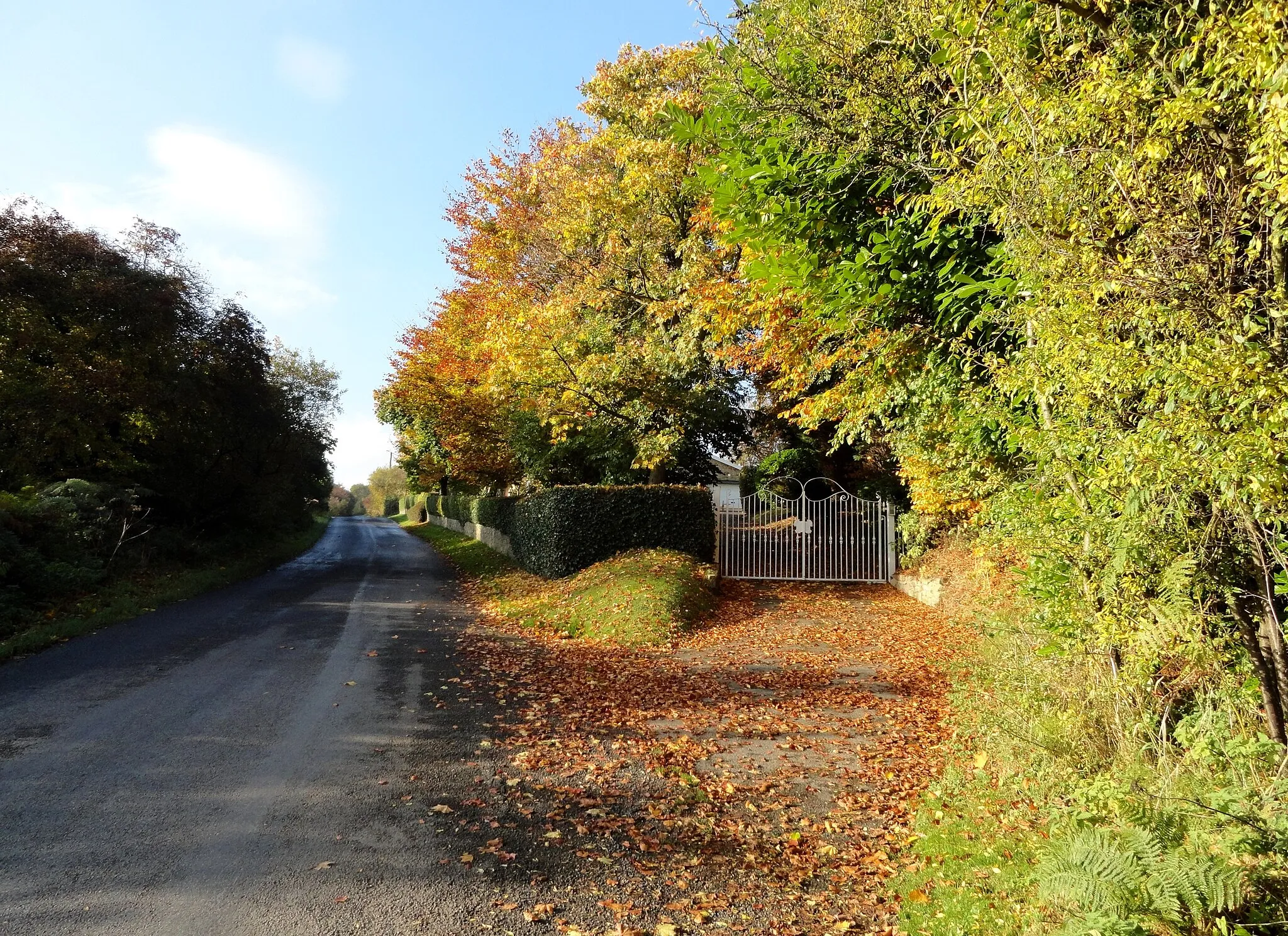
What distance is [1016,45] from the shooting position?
4.32 metres

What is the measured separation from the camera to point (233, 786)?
504 centimetres

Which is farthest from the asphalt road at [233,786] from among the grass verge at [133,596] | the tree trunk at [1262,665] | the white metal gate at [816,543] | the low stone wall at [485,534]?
the low stone wall at [485,534]

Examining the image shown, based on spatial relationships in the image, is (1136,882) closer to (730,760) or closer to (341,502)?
(730,760)

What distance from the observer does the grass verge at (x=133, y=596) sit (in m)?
9.59

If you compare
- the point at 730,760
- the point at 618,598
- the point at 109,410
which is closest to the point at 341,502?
the point at 109,410

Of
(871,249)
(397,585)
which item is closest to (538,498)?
(397,585)

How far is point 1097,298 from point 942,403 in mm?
4720

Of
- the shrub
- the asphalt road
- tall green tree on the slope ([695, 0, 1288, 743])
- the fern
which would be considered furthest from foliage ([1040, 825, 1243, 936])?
the shrub

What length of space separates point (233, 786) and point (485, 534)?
956 inches

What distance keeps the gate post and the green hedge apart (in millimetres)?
11259

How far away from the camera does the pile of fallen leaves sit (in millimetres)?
3918

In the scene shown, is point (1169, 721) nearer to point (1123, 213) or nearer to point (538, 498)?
point (1123, 213)

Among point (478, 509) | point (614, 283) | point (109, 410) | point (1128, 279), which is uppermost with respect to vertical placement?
point (614, 283)

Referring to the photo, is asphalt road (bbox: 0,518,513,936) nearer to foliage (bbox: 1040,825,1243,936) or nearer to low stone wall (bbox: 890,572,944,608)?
foliage (bbox: 1040,825,1243,936)
